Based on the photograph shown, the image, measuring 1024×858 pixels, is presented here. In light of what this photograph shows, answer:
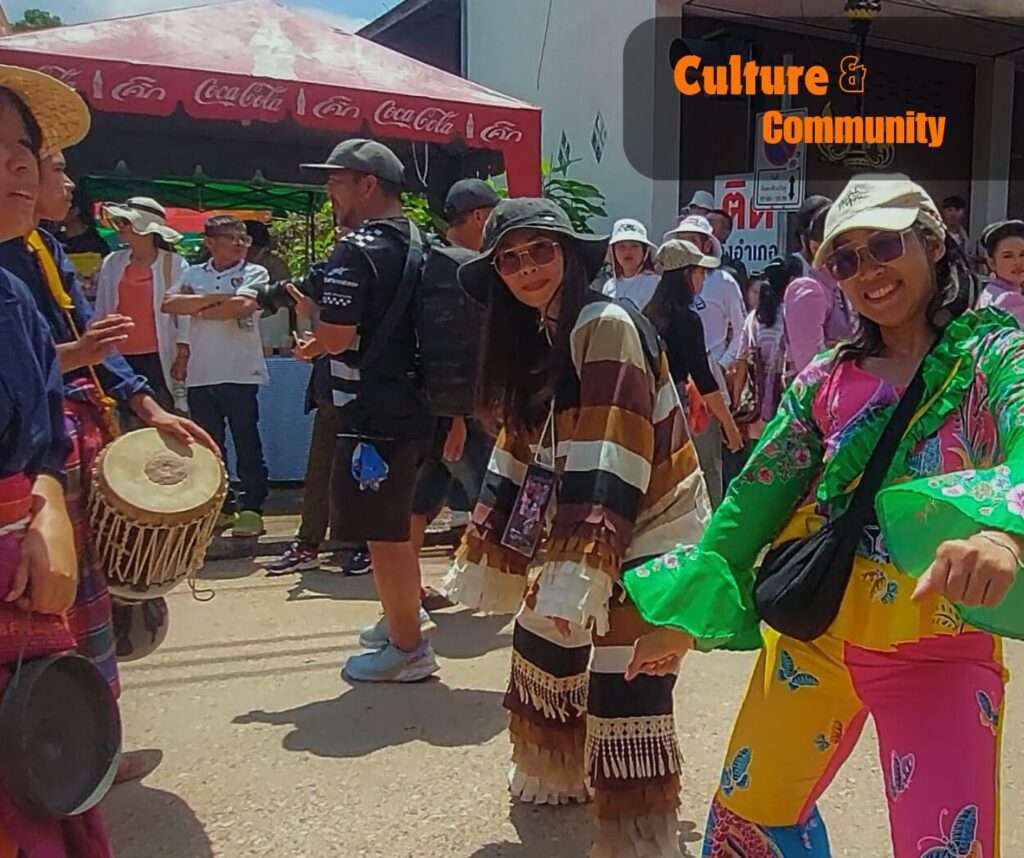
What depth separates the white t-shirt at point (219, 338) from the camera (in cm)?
643

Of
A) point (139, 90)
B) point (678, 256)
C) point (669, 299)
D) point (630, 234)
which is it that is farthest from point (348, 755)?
point (139, 90)

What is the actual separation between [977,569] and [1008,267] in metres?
4.81

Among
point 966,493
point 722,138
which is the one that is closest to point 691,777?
point 966,493

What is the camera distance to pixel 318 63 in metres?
7.53

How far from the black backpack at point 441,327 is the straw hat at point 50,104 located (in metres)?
1.89

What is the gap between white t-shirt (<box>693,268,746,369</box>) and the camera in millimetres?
6551

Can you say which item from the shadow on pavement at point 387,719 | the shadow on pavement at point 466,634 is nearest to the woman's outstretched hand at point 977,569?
the shadow on pavement at point 387,719

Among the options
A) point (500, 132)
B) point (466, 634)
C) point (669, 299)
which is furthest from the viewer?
point (500, 132)

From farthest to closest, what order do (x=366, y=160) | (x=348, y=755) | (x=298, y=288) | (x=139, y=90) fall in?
(x=139, y=90) → (x=298, y=288) → (x=366, y=160) → (x=348, y=755)

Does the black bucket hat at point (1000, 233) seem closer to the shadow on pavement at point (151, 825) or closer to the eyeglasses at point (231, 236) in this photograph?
the eyeglasses at point (231, 236)

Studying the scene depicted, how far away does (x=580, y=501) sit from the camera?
2.54m

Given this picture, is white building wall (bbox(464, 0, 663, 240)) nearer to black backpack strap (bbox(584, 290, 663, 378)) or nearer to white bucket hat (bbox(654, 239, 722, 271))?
white bucket hat (bbox(654, 239, 722, 271))

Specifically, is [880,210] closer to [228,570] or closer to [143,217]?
[228,570]

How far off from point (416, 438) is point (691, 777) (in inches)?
59.9
